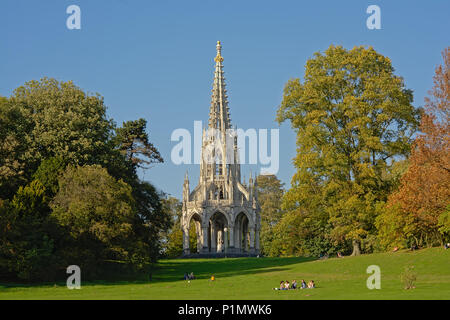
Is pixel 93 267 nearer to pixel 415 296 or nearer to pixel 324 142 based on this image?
pixel 324 142

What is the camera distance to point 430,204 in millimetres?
41812

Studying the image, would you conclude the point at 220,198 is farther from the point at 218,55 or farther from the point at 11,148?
the point at 11,148

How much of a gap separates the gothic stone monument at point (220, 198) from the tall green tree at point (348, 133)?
127ft

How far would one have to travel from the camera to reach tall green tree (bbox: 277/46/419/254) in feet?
161

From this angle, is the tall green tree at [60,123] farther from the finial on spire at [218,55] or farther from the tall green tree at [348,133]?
the finial on spire at [218,55]

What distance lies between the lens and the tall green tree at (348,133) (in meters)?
49.2

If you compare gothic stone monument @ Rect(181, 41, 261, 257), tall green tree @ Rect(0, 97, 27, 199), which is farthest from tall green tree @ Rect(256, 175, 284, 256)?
tall green tree @ Rect(0, 97, 27, 199)

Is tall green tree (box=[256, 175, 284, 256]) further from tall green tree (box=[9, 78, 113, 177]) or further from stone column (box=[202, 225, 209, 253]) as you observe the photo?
tall green tree (box=[9, 78, 113, 177])

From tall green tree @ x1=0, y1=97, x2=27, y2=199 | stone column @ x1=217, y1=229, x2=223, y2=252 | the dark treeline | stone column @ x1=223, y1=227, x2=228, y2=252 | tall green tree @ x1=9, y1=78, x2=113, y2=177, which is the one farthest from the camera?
stone column @ x1=217, y1=229, x2=223, y2=252

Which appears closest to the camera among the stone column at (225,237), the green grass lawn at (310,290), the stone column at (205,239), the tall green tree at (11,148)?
the green grass lawn at (310,290)

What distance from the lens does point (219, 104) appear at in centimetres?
9656

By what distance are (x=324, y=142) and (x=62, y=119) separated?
2028cm

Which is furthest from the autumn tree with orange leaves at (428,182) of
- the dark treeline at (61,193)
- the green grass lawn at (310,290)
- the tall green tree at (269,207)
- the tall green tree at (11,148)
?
the tall green tree at (269,207)

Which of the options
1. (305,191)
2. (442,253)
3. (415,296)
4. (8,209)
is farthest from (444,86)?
(8,209)
